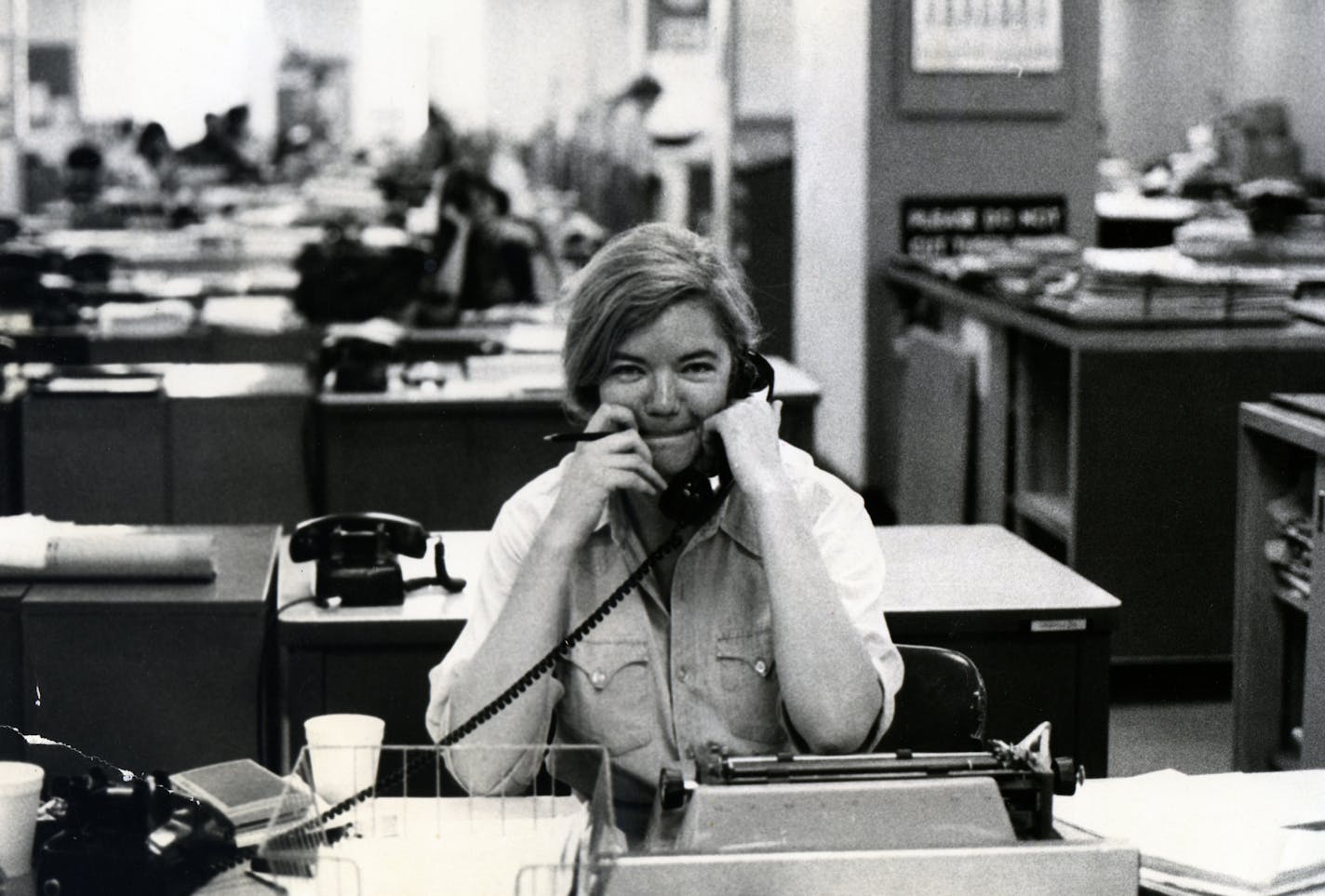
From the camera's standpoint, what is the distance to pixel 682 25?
9523mm

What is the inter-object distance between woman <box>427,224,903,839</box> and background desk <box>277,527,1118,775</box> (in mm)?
743

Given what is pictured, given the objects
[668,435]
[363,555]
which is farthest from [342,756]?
[363,555]

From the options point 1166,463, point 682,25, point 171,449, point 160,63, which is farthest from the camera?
point 160,63

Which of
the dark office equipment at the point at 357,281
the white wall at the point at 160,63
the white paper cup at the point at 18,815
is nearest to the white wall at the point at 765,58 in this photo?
the dark office equipment at the point at 357,281

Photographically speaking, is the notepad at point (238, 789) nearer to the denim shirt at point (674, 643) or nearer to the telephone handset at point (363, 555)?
the denim shirt at point (674, 643)

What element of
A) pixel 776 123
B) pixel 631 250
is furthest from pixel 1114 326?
pixel 776 123

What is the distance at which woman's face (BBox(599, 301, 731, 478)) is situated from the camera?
6.37ft

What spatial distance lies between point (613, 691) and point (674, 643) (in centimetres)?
9

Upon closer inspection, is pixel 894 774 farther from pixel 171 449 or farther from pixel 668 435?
pixel 171 449

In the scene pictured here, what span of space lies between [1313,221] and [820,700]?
5110mm

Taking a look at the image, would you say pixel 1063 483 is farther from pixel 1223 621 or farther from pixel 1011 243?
pixel 1011 243

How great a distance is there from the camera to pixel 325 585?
2750 millimetres

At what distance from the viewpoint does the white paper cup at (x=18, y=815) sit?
1590 millimetres

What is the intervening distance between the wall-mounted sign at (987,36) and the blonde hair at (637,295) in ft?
15.4
